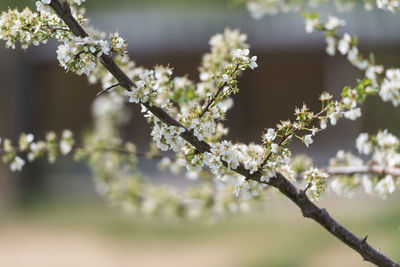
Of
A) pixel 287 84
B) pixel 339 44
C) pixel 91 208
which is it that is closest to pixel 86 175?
pixel 91 208

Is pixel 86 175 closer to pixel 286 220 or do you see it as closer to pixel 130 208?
pixel 286 220

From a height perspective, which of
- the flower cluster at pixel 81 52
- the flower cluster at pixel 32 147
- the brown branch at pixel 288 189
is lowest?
the brown branch at pixel 288 189

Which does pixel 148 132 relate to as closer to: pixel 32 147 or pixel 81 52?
pixel 32 147

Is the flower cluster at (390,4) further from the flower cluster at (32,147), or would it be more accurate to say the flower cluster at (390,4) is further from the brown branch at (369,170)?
the flower cluster at (32,147)

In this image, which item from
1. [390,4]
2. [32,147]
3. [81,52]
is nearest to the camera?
[81,52]

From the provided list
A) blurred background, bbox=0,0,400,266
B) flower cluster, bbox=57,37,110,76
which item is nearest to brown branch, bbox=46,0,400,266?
flower cluster, bbox=57,37,110,76

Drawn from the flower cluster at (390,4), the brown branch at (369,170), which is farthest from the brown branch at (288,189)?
the flower cluster at (390,4)

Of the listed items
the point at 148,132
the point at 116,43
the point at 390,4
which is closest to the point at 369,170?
the point at 390,4

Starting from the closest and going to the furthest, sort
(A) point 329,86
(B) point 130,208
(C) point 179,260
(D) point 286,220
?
(B) point 130,208, (C) point 179,260, (D) point 286,220, (A) point 329,86

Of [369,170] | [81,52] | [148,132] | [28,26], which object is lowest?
[369,170]
